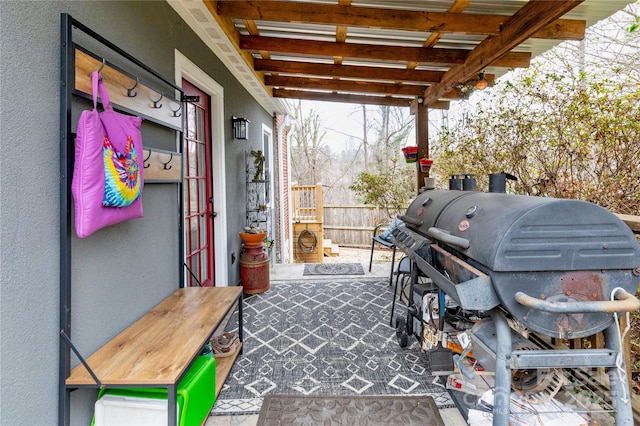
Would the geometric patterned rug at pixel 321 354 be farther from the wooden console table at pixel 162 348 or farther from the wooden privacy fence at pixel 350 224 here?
the wooden privacy fence at pixel 350 224

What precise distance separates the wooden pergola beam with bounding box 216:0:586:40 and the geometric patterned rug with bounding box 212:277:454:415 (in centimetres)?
261

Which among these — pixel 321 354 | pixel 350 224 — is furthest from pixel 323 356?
pixel 350 224

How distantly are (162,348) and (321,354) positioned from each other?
4.51 feet

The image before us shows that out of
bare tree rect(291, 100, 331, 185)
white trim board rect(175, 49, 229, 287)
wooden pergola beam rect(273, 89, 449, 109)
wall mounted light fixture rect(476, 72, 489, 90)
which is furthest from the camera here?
bare tree rect(291, 100, 331, 185)

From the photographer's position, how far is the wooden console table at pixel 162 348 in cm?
134

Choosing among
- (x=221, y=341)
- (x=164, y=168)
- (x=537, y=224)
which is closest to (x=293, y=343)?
(x=221, y=341)

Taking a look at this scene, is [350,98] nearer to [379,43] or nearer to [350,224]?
[379,43]

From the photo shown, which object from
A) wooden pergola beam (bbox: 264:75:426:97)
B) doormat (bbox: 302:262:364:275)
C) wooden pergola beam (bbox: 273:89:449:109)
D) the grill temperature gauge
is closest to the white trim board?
wooden pergola beam (bbox: 264:75:426:97)

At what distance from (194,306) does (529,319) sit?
1.83m

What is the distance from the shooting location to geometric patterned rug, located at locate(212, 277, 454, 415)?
2.16m

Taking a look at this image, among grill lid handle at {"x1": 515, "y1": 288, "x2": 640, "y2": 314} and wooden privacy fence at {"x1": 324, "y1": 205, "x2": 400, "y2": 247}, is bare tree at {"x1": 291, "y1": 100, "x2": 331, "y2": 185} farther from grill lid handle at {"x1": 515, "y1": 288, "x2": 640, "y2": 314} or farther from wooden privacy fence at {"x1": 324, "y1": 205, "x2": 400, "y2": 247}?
grill lid handle at {"x1": 515, "y1": 288, "x2": 640, "y2": 314}

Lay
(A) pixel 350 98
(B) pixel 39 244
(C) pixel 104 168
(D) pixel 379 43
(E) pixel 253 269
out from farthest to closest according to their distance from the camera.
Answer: (A) pixel 350 98
(E) pixel 253 269
(D) pixel 379 43
(C) pixel 104 168
(B) pixel 39 244

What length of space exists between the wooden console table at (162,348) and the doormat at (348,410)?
399 millimetres

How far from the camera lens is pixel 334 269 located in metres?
5.29
